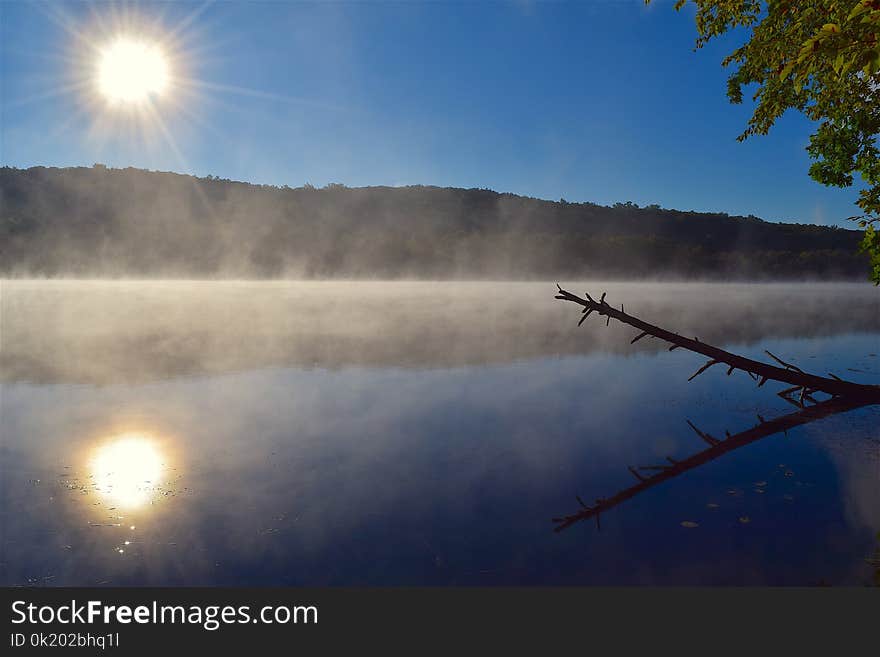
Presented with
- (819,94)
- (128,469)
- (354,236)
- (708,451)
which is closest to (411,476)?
(128,469)

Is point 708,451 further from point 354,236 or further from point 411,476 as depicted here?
point 354,236

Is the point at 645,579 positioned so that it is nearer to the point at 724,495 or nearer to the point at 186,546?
the point at 724,495

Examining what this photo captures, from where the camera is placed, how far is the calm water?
5.87 metres

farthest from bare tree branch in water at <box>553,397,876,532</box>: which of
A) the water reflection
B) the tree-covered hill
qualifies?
the tree-covered hill

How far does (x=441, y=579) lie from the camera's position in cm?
558

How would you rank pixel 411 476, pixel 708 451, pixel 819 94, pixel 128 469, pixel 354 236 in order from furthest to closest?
1. pixel 354 236
2. pixel 819 94
3. pixel 708 451
4. pixel 128 469
5. pixel 411 476

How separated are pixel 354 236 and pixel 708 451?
450 ft

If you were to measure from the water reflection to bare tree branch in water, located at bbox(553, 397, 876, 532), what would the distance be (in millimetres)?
5465

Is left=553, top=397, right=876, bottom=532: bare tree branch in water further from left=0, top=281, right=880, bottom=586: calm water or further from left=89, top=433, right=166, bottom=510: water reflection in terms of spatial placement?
left=89, top=433, right=166, bottom=510: water reflection

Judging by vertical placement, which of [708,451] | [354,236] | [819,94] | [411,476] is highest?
[354,236]

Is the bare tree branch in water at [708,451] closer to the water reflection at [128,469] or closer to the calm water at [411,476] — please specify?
the calm water at [411,476]

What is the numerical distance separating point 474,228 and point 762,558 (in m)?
148

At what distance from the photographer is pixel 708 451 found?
945 cm

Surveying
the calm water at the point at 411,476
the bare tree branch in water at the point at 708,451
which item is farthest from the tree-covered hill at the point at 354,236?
the bare tree branch in water at the point at 708,451
